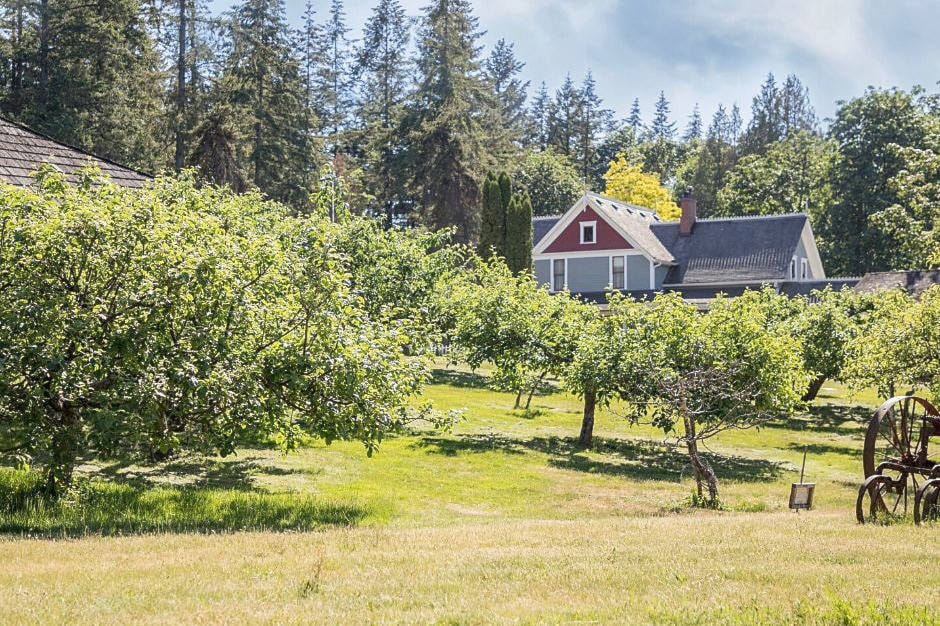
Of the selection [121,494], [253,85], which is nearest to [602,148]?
[253,85]

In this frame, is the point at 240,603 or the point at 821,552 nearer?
the point at 240,603

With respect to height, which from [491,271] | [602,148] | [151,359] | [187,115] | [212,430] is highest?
[602,148]

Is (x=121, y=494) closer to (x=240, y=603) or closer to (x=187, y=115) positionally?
(x=240, y=603)

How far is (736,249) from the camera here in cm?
5509

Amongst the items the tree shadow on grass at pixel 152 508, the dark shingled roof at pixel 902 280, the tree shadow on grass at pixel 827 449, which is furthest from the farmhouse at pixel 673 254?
A: the tree shadow on grass at pixel 152 508

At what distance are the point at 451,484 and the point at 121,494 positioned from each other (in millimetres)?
7150

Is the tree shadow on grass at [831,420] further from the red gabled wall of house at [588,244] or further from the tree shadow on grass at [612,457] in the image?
the red gabled wall of house at [588,244]

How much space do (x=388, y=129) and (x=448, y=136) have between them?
Result: 698 centimetres

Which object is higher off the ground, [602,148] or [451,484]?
[602,148]

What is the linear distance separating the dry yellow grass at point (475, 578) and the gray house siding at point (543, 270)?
148 feet

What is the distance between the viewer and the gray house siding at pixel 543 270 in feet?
187

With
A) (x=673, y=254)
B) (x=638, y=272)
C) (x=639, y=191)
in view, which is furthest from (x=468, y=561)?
(x=639, y=191)

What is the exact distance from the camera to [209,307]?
13.2 m

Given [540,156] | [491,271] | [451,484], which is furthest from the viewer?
[540,156]
